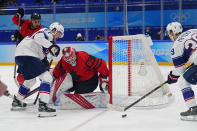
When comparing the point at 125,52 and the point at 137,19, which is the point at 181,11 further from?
the point at 125,52

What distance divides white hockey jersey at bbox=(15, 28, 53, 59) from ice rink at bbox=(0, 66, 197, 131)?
24.8 inches

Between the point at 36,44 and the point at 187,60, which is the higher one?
the point at 36,44

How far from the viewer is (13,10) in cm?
999

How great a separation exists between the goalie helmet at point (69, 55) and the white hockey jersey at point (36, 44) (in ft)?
0.65

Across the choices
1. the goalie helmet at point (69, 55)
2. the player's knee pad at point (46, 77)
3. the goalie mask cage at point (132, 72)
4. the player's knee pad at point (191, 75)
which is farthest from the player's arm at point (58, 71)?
the player's knee pad at point (191, 75)

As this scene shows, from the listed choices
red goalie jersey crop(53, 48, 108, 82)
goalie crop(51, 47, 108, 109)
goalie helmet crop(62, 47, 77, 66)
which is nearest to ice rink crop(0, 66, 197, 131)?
goalie crop(51, 47, 108, 109)

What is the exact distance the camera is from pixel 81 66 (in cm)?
324

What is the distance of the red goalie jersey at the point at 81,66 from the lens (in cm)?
320

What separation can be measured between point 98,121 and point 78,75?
2.69ft

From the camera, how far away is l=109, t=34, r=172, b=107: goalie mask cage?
3176 mm

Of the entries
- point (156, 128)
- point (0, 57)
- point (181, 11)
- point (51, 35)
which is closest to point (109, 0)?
point (181, 11)

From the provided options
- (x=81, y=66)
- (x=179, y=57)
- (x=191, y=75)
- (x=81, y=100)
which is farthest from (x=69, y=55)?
(x=191, y=75)

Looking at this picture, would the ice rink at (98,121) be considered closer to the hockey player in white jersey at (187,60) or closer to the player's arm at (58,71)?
the hockey player in white jersey at (187,60)

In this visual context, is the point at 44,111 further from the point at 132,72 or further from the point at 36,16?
the point at 36,16
